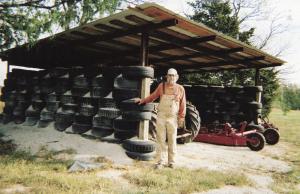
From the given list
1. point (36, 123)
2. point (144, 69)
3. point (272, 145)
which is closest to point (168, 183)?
point (144, 69)

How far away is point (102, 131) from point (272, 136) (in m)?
6.39

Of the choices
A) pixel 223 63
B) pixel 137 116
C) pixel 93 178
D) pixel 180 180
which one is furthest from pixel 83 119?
pixel 223 63

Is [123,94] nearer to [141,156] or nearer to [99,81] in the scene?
[99,81]

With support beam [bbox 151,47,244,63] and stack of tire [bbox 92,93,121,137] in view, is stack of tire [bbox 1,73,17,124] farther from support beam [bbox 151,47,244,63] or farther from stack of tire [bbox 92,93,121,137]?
support beam [bbox 151,47,244,63]

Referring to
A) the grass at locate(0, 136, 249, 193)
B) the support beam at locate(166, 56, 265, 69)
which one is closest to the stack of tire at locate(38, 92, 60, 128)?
the grass at locate(0, 136, 249, 193)

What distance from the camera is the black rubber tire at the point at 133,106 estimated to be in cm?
675

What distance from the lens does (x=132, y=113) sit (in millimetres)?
6816

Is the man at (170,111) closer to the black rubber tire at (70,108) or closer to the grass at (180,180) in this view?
the grass at (180,180)

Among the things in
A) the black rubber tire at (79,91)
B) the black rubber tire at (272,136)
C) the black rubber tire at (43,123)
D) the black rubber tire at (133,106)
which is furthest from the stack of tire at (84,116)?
the black rubber tire at (272,136)

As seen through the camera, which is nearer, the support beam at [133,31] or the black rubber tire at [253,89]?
the support beam at [133,31]

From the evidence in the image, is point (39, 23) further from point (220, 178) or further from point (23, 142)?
point (220, 178)

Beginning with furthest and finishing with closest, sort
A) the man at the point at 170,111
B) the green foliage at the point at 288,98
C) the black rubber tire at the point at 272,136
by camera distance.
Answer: the green foliage at the point at 288,98 → the black rubber tire at the point at 272,136 → the man at the point at 170,111

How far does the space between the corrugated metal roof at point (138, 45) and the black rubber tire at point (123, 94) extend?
1.23 metres

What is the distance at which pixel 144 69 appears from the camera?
6.89m
